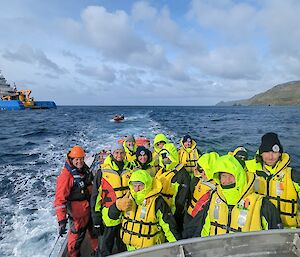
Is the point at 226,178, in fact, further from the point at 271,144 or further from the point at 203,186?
the point at 203,186

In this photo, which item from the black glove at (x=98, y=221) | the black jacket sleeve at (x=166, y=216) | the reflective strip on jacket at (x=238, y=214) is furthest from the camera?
the black glove at (x=98, y=221)

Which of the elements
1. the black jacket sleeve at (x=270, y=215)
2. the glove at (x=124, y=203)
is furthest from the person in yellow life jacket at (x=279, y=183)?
the glove at (x=124, y=203)

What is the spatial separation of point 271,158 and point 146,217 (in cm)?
186

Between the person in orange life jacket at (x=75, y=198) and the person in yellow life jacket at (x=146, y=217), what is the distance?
146 centimetres

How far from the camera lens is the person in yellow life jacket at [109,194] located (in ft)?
13.6

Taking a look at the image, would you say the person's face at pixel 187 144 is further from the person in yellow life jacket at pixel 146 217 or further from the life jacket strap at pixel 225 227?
the life jacket strap at pixel 225 227

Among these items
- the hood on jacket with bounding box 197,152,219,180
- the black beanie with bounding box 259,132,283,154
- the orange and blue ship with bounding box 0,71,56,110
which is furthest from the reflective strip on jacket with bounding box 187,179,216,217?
the orange and blue ship with bounding box 0,71,56,110

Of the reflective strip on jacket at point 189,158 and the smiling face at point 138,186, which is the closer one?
the smiling face at point 138,186

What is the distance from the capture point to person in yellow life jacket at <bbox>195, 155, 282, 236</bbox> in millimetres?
2804

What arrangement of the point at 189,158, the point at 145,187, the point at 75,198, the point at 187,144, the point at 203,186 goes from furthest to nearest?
the point at 187,144
the point at 189,158
the point at 75,198
the point at 203,186
the point at 145,187

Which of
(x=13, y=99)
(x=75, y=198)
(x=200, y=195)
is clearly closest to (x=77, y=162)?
(x=75, y=198)

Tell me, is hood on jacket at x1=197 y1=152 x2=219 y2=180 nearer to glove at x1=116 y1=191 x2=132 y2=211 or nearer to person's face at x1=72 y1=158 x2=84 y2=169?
glove at x1=116 y1=191 x2=132 y2=211

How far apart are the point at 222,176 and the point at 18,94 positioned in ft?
272

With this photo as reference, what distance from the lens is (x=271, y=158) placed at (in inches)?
148
